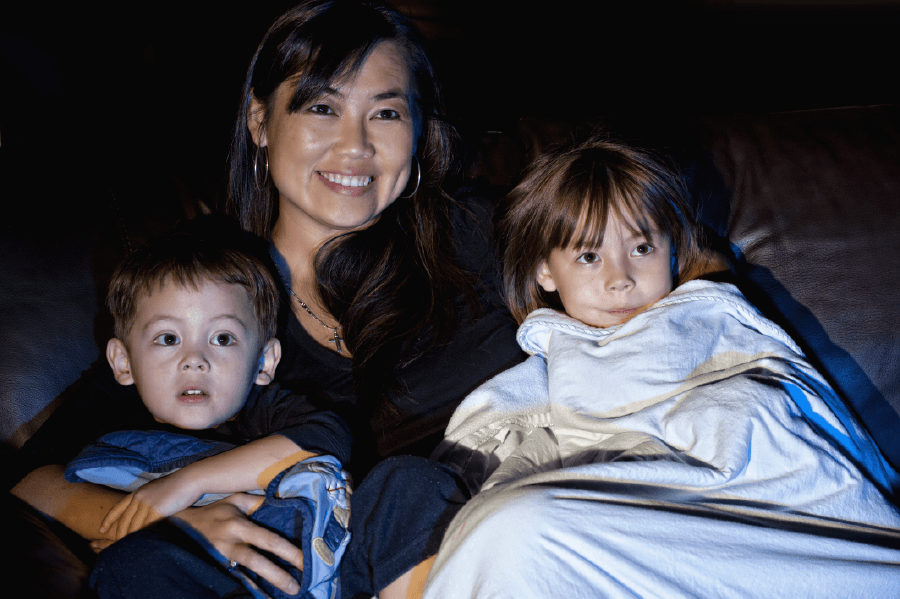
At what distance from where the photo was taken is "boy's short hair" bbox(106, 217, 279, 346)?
4.07 feet

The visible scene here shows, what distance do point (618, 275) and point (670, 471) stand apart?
0.48 meters

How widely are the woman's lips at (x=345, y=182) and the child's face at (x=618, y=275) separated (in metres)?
0.51

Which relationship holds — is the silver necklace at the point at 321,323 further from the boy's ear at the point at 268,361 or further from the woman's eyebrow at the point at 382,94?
the woman's eyebrow at the point at 382,94

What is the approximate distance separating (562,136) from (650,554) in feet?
3.95

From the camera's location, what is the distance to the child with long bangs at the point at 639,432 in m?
0.86

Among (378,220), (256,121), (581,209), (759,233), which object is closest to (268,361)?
(378,220)

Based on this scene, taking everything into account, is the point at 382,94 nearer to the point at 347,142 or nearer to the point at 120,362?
the point at 347,142

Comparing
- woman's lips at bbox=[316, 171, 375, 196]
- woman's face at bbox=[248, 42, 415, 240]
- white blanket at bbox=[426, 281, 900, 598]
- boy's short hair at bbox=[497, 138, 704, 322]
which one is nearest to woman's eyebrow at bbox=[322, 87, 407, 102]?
woman's face at bbox=[248, 42, 415, 240]

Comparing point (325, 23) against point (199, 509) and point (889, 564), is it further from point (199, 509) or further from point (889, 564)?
point (889, 564)

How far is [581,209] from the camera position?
1.39 m

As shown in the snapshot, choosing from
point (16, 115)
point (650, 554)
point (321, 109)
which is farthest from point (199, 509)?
point (16, 115)

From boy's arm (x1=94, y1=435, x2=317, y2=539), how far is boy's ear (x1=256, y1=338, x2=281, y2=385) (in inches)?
8.5

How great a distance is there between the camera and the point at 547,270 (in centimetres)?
152

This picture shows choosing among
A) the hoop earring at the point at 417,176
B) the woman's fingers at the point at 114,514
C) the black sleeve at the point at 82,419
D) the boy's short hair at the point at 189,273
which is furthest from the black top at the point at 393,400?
the hoop earring at the point at 417,176
